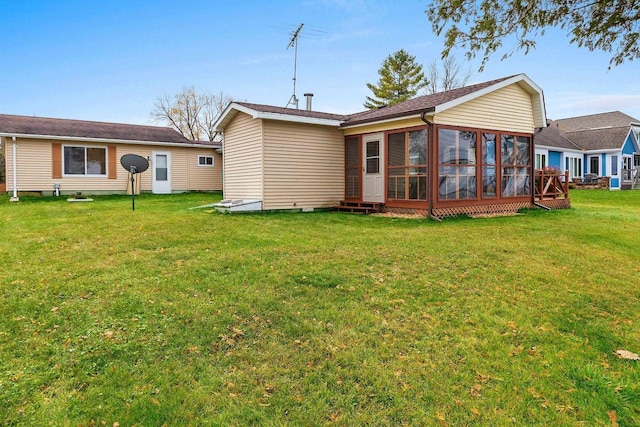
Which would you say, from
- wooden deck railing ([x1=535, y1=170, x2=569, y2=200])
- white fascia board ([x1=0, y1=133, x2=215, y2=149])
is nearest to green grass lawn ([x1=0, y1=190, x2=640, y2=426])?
wooden deck railing ([x1=535, y1=170, x2=569, y2=200])

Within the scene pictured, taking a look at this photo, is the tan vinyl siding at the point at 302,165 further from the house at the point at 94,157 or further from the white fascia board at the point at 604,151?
the white fascia board at the point at 604,151

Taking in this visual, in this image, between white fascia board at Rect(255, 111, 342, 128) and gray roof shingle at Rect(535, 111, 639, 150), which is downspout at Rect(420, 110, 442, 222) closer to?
white fascia board at Rect(255, 111, 342, 128)

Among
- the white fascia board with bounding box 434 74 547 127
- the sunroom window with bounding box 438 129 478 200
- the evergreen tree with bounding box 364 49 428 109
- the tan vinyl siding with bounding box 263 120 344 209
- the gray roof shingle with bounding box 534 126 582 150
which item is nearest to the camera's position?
the white fascia board with bounding box 434 74 547 127

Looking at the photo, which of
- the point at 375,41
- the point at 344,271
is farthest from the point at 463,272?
the point at 375,41

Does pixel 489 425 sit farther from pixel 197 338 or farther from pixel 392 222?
pixel 392 222

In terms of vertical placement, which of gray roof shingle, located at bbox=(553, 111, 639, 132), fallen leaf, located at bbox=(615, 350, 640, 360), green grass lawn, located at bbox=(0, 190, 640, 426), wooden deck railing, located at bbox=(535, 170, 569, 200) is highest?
gray roof shingle, located at bbox=(553, 111, 639, 132)

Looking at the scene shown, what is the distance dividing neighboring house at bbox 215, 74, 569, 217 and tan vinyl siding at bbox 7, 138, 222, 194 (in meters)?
6.95

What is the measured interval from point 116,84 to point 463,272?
23.6 m

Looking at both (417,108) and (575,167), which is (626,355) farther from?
(575,167)

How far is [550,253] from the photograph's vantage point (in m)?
6.31

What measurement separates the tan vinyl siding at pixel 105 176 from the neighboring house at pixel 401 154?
695 centimetres

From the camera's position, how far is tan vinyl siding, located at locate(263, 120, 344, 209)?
37.1ft

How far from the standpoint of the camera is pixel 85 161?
55.4 ft

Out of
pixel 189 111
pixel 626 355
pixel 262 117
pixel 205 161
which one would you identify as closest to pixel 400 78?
pixel 189 111
